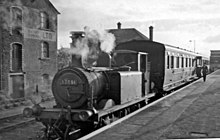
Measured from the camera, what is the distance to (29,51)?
16.0 m

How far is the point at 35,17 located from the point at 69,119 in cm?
1047

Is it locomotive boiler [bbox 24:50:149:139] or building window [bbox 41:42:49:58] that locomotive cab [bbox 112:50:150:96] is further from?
building window [bbox 41:42:49:58]

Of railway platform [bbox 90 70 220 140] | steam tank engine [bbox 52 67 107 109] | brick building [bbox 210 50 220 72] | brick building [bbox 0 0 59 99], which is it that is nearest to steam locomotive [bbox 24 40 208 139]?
steam tank engine [bbox 52 67 107 109]

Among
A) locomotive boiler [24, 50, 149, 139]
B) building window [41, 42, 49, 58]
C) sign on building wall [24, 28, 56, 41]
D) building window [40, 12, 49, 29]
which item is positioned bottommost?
locomotive boiler [24, 50, 149, 139]

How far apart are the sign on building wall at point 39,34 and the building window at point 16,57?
978 millimetres

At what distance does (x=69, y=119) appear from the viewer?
6.08 meters

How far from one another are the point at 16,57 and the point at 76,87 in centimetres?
1067

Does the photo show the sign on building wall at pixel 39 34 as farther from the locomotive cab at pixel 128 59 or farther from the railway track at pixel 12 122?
the locomotive cab at pixel 128 59

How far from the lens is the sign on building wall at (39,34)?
1617 cm

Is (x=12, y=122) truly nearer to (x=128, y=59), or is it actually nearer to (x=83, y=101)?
(x=83, y=101)

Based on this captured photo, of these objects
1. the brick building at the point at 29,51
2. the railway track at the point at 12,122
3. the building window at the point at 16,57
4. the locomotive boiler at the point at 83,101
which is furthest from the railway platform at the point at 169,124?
the building window at the point at 16,57

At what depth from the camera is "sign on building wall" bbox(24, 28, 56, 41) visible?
16172mm

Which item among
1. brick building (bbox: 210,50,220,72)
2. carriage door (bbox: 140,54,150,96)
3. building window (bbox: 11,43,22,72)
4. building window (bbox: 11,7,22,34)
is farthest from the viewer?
brick building (bbox: 210,50,220,72)

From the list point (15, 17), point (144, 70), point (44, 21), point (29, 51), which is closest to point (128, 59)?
point (144, 70)
